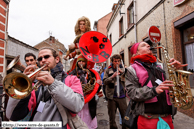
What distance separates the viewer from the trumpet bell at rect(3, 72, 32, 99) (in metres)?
0.96

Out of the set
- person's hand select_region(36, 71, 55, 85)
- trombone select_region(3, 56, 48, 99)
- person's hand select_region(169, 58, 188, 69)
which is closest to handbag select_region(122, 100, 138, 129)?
person's hand select_region(169, 58, 188, 69)

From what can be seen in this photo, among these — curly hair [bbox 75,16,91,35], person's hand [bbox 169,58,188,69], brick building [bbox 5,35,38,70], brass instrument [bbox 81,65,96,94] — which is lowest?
brass instrument [bbox 81,65,96,94]

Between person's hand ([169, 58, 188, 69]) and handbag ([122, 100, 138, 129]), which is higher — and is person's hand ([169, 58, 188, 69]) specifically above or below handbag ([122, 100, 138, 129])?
above

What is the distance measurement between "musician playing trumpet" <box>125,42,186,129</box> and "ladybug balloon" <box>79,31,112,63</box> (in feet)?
3.14

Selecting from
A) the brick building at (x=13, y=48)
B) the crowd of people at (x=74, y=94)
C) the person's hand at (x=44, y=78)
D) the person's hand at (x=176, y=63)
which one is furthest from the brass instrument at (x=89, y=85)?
the brick building at (x=13, y=48)

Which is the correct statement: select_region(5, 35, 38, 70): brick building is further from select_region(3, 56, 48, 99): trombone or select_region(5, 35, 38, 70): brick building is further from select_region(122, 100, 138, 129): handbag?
select_region(122, 100, 138, 129): handbag

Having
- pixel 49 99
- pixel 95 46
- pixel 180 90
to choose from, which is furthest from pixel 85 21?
pixel 180 90

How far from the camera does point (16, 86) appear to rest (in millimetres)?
1004

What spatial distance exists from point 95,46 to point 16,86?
196 cm

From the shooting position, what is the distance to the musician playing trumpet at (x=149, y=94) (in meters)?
1.48

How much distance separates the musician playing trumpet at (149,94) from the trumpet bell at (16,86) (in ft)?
4.25

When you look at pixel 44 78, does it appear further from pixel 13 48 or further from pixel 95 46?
pixel 13 48

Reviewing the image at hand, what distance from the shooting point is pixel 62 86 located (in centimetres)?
110

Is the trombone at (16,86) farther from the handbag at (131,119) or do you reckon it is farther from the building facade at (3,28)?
the building facade at (3,28)
